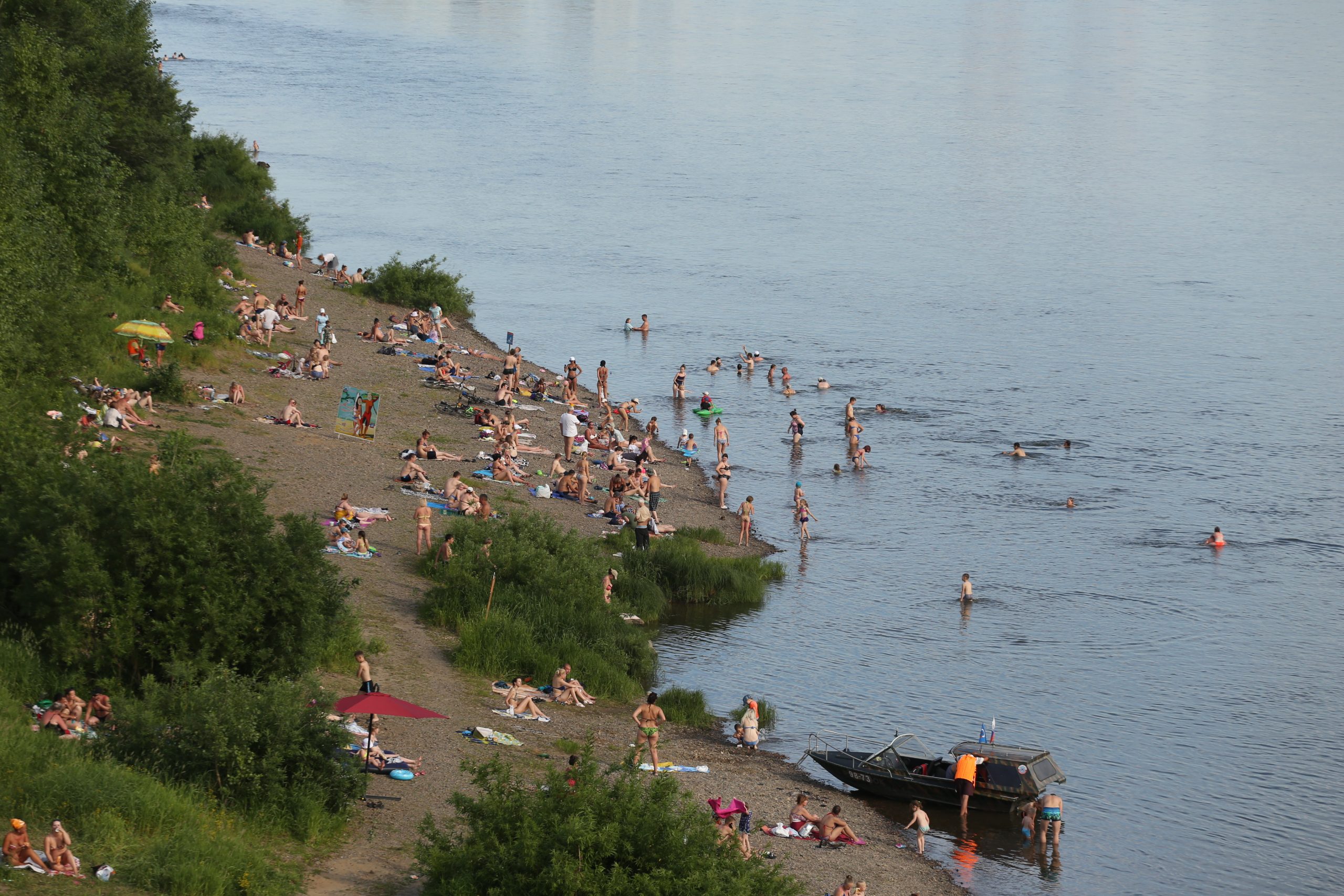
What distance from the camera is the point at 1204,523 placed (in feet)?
139

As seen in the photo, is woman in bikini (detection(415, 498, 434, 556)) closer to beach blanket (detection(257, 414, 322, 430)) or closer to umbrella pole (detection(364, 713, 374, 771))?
beach blanket (detection(257, 414, 322, 430))

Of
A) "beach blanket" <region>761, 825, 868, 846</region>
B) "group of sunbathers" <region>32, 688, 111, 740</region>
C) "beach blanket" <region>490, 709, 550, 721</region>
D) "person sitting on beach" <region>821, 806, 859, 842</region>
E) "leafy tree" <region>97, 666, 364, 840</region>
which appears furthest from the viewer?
"beach blanket" <region>490, 709, 550, 721</region>

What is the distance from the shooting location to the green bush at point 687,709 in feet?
88.2

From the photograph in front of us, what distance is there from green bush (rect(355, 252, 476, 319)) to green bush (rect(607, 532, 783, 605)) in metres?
25.1

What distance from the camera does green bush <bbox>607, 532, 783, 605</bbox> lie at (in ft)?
108

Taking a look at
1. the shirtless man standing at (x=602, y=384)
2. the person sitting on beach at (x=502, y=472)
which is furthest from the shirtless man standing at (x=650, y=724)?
the shirtless man standing at (x=602, y=384)

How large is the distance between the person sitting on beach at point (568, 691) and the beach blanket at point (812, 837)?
189 inches

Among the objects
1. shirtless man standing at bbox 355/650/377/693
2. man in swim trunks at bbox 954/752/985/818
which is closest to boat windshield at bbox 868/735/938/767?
man in swim trunks at bbox 954/752/985/818

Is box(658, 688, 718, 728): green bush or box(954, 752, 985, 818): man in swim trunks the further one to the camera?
box(658, 688, 718, 728): green bush

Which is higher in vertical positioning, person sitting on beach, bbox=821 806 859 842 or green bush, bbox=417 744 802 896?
green bush, bbox=417 744 802 896

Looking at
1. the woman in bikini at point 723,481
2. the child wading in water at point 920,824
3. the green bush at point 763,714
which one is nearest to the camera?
the child wading in water at point 920,824

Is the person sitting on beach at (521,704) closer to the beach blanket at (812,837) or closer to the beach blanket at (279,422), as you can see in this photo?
the beach blanket at (812,837)

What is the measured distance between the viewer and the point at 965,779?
24641 mm

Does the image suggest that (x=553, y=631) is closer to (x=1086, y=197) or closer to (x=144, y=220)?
(x=144, y=220)
